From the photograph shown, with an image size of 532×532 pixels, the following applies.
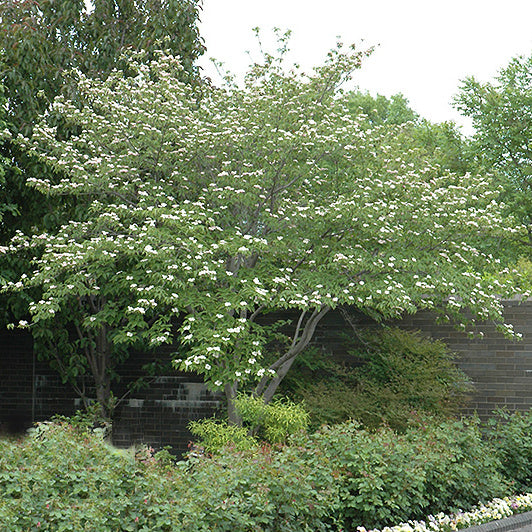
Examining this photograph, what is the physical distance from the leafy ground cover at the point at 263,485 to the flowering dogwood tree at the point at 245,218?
258 centimetres

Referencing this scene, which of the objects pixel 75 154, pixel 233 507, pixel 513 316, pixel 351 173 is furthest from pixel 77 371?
pixel 233 507

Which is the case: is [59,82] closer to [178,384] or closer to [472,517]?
[178,384]

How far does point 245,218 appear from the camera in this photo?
35.7 ft

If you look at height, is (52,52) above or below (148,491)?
above

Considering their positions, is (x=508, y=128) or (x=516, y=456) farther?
(x=508, y=128)

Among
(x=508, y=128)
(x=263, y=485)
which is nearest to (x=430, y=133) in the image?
(x=508, y=128)

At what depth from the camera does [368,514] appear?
6.55m

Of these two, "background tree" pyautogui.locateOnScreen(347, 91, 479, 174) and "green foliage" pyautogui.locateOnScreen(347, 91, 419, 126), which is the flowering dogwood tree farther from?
"green foliage" pyautogui.locateOnScreen(347, 91, 419, 126)

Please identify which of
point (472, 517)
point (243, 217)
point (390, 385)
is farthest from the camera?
point (390, 385)

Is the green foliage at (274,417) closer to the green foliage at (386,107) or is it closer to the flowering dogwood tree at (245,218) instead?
the flowering dogwood tree at (245,218)

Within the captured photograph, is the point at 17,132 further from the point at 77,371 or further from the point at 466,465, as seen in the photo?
the point at 466,465

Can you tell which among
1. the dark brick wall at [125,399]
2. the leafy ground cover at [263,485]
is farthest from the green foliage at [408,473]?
the dark brick wall at [125,399]

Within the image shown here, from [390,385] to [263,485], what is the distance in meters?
5.95

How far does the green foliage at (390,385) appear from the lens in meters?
10.7
